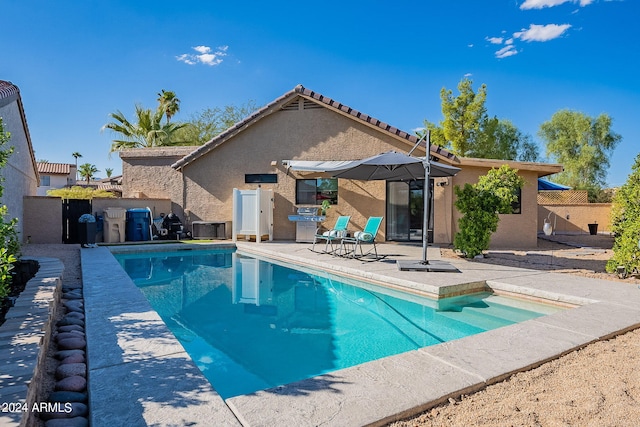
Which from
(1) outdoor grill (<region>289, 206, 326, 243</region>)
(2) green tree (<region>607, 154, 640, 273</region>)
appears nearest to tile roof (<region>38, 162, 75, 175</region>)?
(1) outdoor grill (<region>289, 206, 326, 243</region>)

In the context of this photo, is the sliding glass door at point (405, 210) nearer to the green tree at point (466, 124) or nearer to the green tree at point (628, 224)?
the green tree at point (628, 224)

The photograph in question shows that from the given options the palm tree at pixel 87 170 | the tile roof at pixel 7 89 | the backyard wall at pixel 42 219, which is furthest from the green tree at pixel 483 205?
the palm tree at pixel 87 170

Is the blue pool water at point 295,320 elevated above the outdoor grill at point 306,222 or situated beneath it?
situated beneath

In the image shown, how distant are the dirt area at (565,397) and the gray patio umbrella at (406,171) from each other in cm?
443

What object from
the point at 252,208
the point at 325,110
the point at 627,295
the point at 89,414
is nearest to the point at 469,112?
the point at 325,110

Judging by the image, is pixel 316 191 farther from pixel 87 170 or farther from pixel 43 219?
pixel 87 170

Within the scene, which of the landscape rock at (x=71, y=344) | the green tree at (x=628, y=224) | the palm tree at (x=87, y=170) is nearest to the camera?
the landscape rock at (x=71, y=344)

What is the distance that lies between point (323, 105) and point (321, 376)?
12909 millimetres

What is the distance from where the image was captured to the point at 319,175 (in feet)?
48.5

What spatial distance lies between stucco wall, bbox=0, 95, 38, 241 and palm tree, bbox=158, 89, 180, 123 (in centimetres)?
1962

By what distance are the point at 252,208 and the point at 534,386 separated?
12.5 meters

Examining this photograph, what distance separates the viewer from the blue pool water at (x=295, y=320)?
4.27 m

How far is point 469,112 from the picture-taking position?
28.1 m

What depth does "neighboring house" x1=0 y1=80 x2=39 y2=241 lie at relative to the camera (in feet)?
32.3
